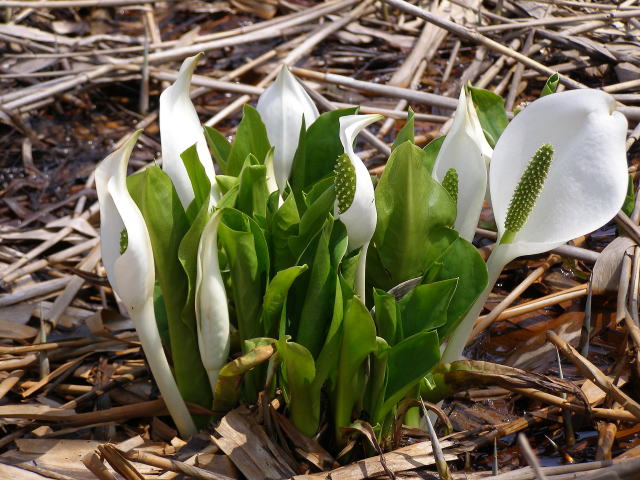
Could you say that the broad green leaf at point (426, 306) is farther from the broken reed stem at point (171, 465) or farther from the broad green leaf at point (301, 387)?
the broken reed stem at point (171, 465)

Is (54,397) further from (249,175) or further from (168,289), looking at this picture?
(249,175)

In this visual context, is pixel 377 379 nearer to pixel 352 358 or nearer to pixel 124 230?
pixel 352 358

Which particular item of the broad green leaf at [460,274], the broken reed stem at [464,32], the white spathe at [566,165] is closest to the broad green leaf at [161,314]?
the broad green leaf at [460,274]

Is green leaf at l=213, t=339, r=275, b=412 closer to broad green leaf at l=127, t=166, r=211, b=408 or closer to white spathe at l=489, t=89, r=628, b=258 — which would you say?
broad green leaf at l=127, t=166, r=211, b=408

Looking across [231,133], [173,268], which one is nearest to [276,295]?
[173,268]

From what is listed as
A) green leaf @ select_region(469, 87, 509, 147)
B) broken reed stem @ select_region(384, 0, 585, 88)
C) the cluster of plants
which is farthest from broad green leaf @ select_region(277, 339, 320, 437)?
broken reed stem @ select_region(384, 0, 585, 88)
